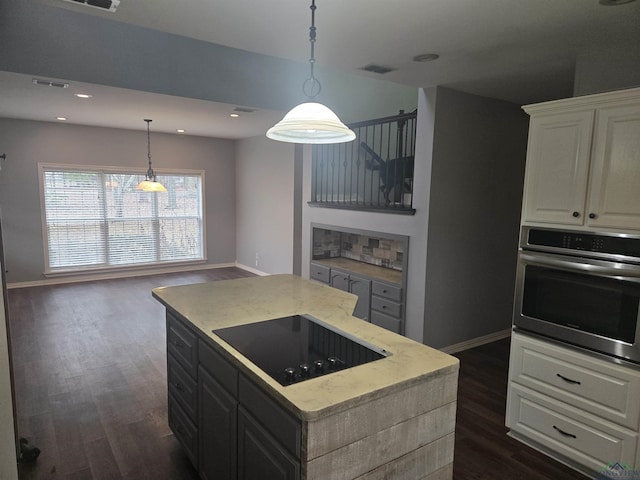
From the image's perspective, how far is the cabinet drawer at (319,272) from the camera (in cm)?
484

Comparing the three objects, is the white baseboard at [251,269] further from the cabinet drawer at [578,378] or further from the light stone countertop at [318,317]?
the cabinet drawer at [578,378]

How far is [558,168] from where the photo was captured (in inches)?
93.6

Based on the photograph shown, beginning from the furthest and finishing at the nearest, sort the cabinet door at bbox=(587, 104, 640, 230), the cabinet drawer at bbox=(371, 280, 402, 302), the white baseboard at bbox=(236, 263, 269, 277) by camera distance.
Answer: the white baseboard at bbox=(236, 263, 269, 277)
the cabinet drawer at bbox=(371, 280, 402, 302)
the cabinet door at bbox=(587, 104, 640, 230)

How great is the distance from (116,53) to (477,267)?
4.15 meters

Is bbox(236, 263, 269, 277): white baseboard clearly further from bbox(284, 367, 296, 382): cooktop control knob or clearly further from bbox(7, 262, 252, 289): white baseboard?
bbox(284, 367, 296, 382): cooktop control knob

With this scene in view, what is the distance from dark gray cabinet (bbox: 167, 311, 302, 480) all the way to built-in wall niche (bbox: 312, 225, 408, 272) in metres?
2.53

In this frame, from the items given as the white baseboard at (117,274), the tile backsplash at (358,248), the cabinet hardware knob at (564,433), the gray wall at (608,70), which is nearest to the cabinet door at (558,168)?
the gray wall at (608,70)

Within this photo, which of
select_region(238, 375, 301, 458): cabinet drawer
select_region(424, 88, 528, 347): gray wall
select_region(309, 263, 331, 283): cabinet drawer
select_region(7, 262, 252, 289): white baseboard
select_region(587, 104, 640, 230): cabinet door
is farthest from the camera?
select_region(7, 262, 252, 289): white baseboard

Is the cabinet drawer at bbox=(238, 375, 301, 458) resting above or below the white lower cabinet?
above

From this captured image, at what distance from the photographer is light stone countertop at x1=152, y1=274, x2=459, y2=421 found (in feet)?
4.47

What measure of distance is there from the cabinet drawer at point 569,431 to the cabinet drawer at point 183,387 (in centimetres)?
203

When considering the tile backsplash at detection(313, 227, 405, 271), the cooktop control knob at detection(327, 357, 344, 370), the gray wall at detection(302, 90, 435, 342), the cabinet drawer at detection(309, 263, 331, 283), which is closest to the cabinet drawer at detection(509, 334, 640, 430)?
the gray wall at detection(302, 90, 435, 342)

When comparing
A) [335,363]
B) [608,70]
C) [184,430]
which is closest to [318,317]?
[335,363]

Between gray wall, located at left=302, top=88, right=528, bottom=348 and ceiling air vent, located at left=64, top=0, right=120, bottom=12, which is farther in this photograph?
gray wall, located at left=302, top=88, right=528, bottom=348
